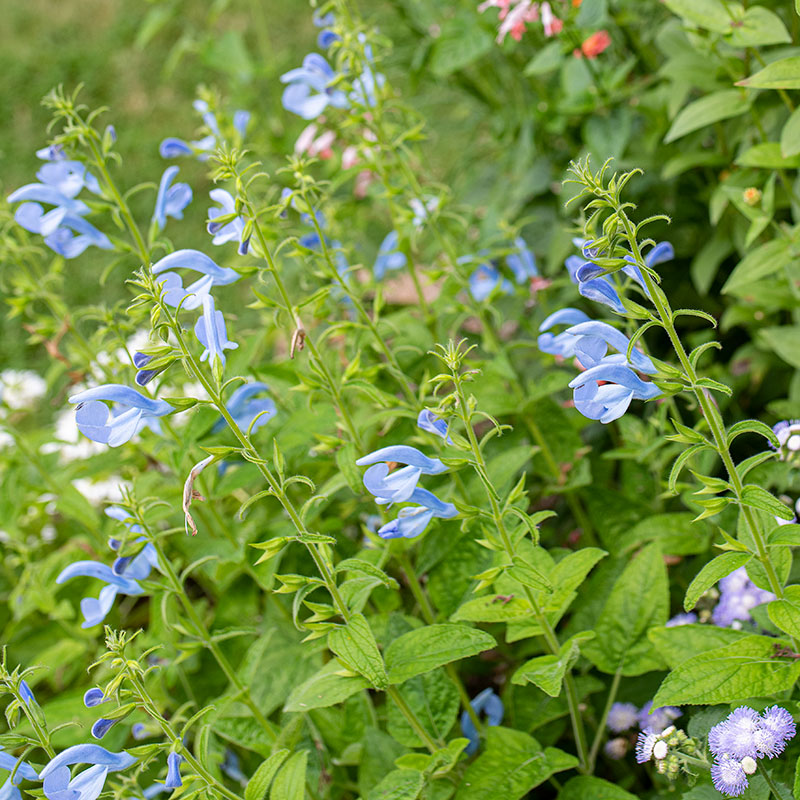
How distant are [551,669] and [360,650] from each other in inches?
13.4

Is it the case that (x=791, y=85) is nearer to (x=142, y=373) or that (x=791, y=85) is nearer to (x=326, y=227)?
(x=326, y=227)

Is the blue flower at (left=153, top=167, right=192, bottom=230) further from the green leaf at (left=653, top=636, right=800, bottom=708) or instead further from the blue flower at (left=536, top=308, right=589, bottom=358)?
the green leaf at (left=653, top=636, right=800, bottom=708)

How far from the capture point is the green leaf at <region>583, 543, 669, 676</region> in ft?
5.90

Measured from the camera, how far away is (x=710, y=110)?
7.07 feet

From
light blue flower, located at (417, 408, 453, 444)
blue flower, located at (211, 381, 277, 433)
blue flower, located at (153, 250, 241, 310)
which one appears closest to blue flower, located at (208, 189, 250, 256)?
blue flower, located at (153, 250, 241, 310)

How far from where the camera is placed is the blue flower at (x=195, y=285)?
5.12ft

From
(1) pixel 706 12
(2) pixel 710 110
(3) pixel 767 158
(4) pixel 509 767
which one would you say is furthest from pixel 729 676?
(1) pixel 706 12

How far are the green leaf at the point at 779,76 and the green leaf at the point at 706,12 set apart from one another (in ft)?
0.77

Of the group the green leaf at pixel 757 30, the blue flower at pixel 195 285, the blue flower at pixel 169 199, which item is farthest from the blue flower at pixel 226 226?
the green leaf at pixel 757 30

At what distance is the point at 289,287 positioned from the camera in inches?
121

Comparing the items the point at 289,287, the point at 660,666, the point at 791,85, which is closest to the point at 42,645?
the point at 289,287

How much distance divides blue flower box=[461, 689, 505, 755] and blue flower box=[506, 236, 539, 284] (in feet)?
3.43

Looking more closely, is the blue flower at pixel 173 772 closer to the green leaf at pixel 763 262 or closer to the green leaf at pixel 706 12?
the green leaf at pixel 763 262

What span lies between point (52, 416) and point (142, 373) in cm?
317
